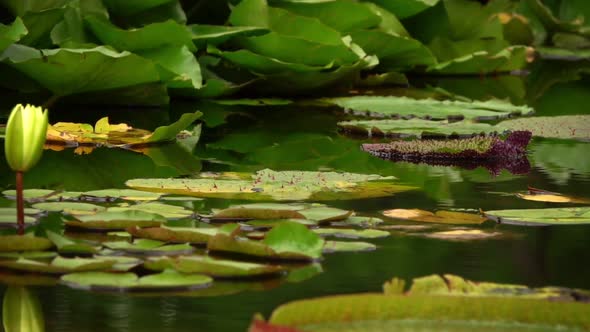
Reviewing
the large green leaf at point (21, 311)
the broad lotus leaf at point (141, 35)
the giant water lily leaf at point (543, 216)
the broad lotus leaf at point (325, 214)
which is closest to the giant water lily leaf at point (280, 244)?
the broad lotus leaf at point (325, 214)

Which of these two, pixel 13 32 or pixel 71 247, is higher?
pixel 13 32

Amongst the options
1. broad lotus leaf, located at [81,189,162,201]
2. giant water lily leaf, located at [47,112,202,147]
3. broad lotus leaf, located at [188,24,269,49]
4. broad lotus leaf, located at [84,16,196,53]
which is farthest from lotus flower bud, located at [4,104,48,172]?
broad lotus leaf, located at [188,24,269,49]

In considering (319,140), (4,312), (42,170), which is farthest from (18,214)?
(319,140)

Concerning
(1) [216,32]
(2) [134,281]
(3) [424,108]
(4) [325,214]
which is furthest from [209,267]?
(1) [216,32]

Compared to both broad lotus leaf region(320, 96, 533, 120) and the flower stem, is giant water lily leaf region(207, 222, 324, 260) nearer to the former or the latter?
the flower stem

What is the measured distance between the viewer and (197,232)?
7.73 ft

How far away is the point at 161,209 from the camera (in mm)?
2682

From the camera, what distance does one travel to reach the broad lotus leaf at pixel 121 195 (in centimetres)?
286

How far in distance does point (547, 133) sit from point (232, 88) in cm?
159

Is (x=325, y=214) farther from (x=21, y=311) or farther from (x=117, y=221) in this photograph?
(x=21, y=311)

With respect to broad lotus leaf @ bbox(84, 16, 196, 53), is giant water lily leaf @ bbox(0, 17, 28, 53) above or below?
below

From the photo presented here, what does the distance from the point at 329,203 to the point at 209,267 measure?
2.81ft

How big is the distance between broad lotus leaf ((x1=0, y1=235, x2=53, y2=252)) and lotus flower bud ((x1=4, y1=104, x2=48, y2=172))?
155 millimetres

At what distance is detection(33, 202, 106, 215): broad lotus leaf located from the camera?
265cm
